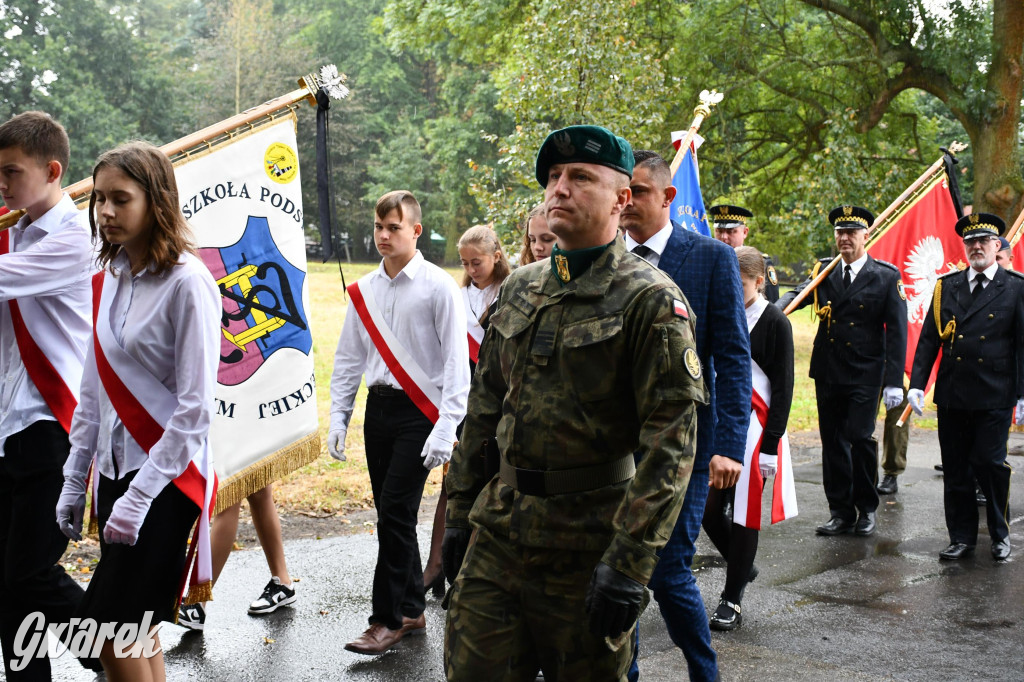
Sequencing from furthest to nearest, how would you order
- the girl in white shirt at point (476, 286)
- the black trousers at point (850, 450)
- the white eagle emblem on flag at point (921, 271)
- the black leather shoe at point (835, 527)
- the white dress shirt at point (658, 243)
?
the white eagle emblem on flag at point (921, 271) < the black trousers at point (850, 450) < the black leather shoe at point (835, 527) < the girl in white shirt at point (476, 286) < the white dress shirt at point (658, 243)

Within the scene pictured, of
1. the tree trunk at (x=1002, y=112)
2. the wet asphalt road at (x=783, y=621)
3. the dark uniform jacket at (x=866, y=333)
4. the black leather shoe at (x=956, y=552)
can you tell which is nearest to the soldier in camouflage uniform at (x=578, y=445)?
the wet asphalt road at (x=783, y=621)

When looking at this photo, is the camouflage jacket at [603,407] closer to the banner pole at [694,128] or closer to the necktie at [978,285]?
the banner pole at [694,128]

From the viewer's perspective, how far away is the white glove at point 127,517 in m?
3.12

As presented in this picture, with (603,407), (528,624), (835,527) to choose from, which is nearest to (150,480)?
Result: (528,624)

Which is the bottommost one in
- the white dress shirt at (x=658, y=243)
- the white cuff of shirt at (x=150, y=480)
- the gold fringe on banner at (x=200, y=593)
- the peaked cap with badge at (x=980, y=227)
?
the gold fringe on banner at (x=200, y=593)

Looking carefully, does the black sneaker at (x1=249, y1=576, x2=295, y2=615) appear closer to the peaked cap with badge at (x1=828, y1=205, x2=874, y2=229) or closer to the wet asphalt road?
the wet asphalt road

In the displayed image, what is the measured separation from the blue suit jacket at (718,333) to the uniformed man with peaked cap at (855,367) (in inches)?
151

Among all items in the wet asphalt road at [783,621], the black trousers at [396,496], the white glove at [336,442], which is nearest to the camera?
the wet asphalt road at [783,621]

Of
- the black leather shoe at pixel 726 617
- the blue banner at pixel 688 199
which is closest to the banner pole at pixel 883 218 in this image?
the blue banner at pixel 688 199

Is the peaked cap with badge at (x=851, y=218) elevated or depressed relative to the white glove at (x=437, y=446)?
elevated

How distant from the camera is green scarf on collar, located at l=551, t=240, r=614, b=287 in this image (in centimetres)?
297

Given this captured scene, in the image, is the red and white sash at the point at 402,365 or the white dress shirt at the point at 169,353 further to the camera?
the red and white sash at the point at 402,365

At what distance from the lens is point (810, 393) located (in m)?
17.2

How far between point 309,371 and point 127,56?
40664mm
